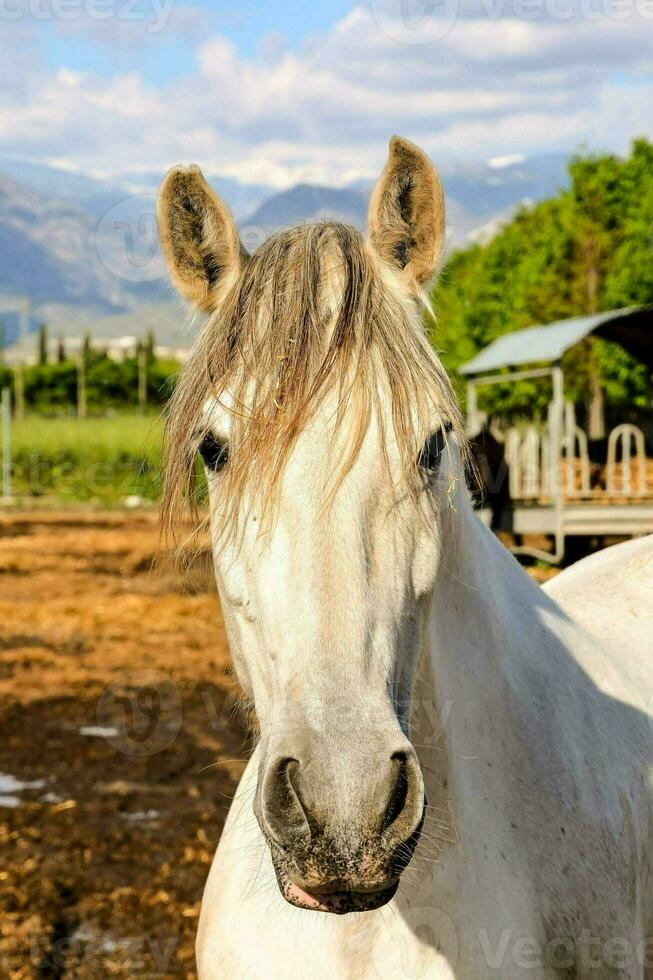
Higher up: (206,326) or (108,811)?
(206,326)

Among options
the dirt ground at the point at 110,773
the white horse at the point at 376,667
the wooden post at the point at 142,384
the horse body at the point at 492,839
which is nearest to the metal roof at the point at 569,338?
the dirt ground at the point at 110,773

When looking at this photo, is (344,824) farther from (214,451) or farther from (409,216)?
(409,216)

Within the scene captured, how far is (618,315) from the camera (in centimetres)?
1328

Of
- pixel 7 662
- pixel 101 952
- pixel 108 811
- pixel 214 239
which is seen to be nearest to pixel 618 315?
pixel 7 662

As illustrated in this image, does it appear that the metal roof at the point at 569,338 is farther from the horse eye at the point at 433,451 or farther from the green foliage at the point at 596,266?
the horse eye at the point at 433,451

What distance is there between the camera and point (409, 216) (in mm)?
1917

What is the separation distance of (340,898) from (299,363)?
87cm

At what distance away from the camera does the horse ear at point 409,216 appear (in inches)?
72.4

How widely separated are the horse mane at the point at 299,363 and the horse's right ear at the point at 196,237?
0.29 ft

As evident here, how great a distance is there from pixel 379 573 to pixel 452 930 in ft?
2.46

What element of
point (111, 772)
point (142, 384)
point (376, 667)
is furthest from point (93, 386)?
point (376, 667)

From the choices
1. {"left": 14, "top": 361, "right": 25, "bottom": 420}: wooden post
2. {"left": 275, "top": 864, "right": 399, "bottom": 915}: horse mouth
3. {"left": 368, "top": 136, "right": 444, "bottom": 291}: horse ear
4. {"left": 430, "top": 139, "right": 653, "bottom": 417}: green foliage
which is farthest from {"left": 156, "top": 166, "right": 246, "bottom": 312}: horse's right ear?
{"left": 14, "top": 361, "right": 25, "bottom": 420}: wooden post

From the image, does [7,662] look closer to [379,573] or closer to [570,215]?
[379,573]

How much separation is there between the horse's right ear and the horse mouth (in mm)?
1117
